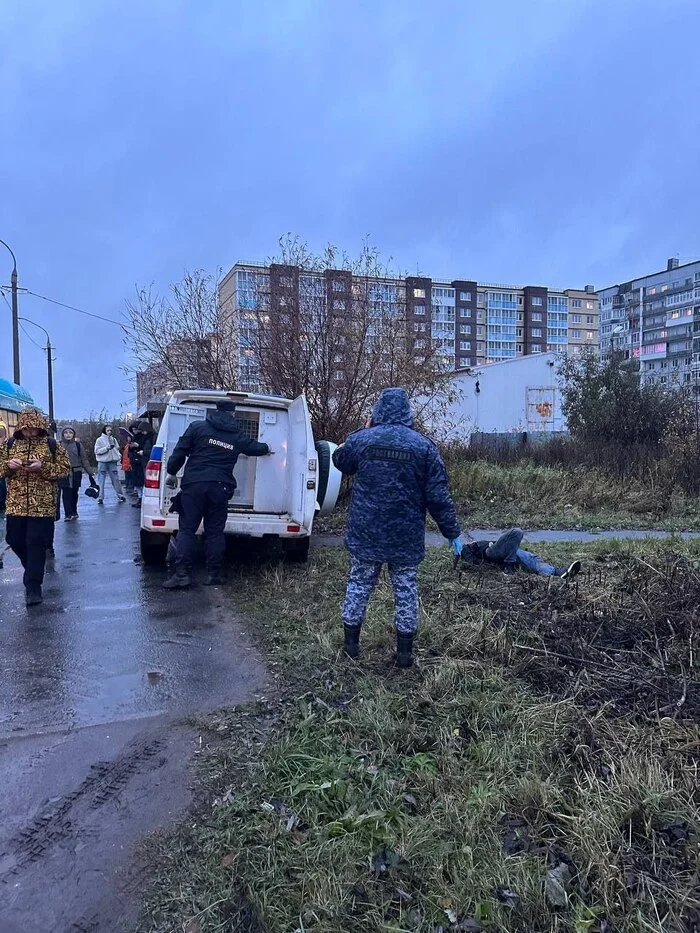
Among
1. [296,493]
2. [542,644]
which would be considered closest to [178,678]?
[542,644]

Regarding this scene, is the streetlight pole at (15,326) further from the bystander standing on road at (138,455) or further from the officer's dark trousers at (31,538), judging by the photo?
the officer's dark trousers at (31,538)

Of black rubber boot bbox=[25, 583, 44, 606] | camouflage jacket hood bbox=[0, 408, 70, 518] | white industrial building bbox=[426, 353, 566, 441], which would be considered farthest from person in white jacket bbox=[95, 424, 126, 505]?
white industrial building bbox=[426, 353, 566, 441]

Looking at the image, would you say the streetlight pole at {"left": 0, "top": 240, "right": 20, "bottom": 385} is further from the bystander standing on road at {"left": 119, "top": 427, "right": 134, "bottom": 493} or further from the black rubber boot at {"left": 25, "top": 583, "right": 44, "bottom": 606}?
the black rubber boot at {"left": 25, "top": 583, "right": 44, "bottom": 606}

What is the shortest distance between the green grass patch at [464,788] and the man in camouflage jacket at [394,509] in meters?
0.38

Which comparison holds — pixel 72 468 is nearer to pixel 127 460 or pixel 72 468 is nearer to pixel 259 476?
pixel 259 476

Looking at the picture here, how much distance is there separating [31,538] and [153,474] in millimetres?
1328

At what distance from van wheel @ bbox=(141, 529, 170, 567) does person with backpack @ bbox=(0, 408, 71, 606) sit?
1250mm

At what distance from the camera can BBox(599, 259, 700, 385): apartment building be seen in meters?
96.0

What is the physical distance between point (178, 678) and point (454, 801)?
2267 mm

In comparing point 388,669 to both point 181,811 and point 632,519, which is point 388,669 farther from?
point 632,519

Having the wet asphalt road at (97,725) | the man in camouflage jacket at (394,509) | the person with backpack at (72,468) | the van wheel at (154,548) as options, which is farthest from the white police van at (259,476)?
→ the person with backpack at (72,468)

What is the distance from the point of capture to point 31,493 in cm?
590

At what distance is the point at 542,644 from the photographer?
4.11 metres

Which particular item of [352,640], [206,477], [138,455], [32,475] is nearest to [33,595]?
[32,475]
